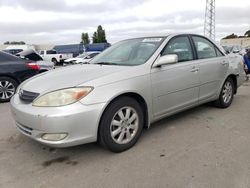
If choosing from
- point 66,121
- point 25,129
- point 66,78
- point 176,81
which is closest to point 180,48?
point 176,81

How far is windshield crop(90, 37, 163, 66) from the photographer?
3.80m

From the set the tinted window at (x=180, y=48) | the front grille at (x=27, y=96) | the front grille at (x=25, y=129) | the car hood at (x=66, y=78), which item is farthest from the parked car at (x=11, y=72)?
the tinted window at (x=180, y=48)

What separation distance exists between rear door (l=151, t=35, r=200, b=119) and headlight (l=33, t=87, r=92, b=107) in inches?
41.8

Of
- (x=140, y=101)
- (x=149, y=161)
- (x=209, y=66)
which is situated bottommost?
(x=149, y=161)

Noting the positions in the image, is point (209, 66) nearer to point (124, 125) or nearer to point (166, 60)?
point (166, 60)

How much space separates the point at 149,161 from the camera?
3.09 meters

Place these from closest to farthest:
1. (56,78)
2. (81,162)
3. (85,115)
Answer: (85,115)
(81,162)
(56,78)

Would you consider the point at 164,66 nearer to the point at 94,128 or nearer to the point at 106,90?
the point at 106,90

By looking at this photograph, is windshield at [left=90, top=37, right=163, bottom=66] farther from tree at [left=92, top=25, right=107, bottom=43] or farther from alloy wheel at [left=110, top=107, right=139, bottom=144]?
tree at [left=92, top=25, right=107, bottom=43]

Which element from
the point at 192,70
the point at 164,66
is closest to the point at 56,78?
the point at 164,66

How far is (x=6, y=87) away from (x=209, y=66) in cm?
490

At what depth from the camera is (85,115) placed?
2900 millimetres

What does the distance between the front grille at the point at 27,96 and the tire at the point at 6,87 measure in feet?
12.0

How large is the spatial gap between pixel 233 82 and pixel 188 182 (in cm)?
340
